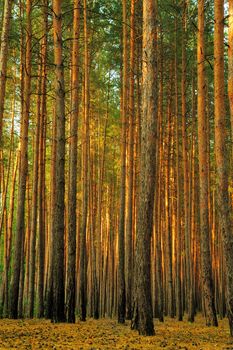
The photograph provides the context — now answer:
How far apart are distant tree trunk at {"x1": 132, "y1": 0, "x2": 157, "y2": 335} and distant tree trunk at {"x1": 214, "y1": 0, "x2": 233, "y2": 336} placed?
4.76 ft

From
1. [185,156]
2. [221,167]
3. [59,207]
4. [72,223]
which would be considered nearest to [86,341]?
[59,207]

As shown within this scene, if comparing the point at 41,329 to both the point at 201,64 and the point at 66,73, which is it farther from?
the point at 66,73

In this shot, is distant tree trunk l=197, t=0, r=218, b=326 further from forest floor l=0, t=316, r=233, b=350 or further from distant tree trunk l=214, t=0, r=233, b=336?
forest floor l=0, t=316, r=233, b=350

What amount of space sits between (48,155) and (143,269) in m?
20.2

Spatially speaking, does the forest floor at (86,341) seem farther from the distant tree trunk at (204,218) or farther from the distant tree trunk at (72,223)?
the distant tree trunk at (204,218)

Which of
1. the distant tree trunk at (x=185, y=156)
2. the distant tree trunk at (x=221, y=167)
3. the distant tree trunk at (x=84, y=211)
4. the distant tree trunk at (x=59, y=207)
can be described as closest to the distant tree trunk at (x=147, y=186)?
the distant tree trunk at (x=221, y=167)

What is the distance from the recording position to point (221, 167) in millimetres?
9078

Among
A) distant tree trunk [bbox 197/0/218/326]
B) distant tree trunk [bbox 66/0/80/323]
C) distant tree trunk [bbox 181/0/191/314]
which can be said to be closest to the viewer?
distant tree trunk [bbox 66/0/80/323]

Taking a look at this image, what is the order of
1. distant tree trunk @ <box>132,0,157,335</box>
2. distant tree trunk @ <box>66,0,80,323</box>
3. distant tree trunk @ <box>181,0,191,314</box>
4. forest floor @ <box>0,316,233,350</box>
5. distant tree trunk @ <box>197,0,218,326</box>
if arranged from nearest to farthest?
1. forest floor @ <box>0,316,233,350</box>
2. distant tree trunk @ <box>132,0,157,335</box>
3. distant tree trunk @ <box>66,0,80,323</box>
4. distant tree trunk @ <box>197,0,218,326</box>
5. distant tree trunk @ <box>181,0,191,314</box>

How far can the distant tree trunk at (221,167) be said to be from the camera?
845 cm

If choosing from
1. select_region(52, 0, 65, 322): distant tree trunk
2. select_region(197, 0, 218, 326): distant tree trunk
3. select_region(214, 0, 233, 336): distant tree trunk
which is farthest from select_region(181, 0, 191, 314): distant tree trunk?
select_region(52, 0, 65, 322): distant tree trunk

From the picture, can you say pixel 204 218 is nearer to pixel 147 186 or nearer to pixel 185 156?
pixel 147 186

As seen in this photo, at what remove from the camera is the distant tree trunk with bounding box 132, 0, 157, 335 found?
26.2ft

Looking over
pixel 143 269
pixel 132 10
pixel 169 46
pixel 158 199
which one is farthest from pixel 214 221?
pixel 143 269
